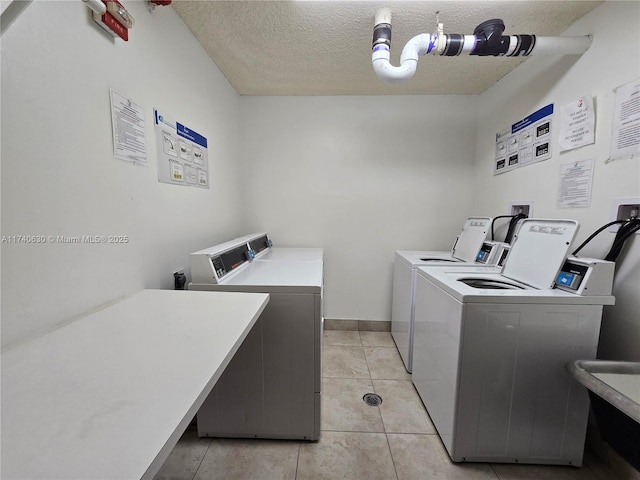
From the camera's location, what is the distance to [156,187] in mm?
1331

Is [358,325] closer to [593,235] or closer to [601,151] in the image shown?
[593,235]

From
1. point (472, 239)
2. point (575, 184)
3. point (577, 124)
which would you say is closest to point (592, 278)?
point (575, 184)

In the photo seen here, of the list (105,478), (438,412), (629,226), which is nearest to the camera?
(105,478)

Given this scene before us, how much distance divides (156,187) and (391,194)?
2056 mm

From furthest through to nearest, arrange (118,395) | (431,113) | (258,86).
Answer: (431,113), (258,86), (118,395)

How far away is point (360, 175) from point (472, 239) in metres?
1.19

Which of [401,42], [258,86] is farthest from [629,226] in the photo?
[258,86]

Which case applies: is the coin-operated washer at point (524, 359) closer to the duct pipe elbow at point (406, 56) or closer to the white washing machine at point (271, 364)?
the white washing machine at point (271, 364)

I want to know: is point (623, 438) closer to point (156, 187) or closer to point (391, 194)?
point (391, 194)

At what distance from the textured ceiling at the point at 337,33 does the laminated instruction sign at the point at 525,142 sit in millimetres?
487

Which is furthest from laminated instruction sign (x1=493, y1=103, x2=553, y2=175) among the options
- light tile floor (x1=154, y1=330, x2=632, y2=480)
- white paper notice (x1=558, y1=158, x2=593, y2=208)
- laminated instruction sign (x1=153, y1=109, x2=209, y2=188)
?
laminated instruction sign (x1=153, y1=109, x2=209, y2=188)

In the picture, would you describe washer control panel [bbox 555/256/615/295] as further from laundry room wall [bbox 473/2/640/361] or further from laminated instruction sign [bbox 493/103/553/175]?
laminated instruction sign [bbox 493/103/553/175]

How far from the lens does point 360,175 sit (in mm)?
2625

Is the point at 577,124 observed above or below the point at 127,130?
above
